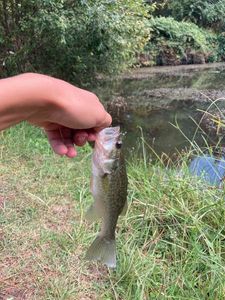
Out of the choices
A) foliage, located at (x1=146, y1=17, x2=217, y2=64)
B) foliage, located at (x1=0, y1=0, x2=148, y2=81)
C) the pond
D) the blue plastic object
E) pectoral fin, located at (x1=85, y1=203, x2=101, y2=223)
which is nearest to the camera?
pectoral fin, located at (x1=85, y1=203, x2=101, y2=223)

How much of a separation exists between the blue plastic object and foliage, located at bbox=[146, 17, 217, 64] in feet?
46.6

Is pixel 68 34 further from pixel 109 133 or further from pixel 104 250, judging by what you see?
pixel 109 133

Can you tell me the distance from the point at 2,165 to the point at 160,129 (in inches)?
195

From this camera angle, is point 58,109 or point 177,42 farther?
point 177,42

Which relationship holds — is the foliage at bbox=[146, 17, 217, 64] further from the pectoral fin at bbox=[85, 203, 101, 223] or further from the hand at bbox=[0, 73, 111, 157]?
the hand at bbox=[0, 73, 111, 157]

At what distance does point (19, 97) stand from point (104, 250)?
1165 mm

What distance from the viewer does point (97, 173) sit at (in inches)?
74.9

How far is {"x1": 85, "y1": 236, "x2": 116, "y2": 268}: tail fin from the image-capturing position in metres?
2.30

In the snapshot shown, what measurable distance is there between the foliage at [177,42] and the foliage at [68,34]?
33.5 ft

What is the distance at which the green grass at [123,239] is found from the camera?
3.25 m

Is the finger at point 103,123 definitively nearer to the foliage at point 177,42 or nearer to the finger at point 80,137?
the finger at point 80,137

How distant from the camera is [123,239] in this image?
385 cm

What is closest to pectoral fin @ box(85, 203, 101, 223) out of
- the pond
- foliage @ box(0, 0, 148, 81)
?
the pond

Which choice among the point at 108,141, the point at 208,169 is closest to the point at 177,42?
the point at 208,169
